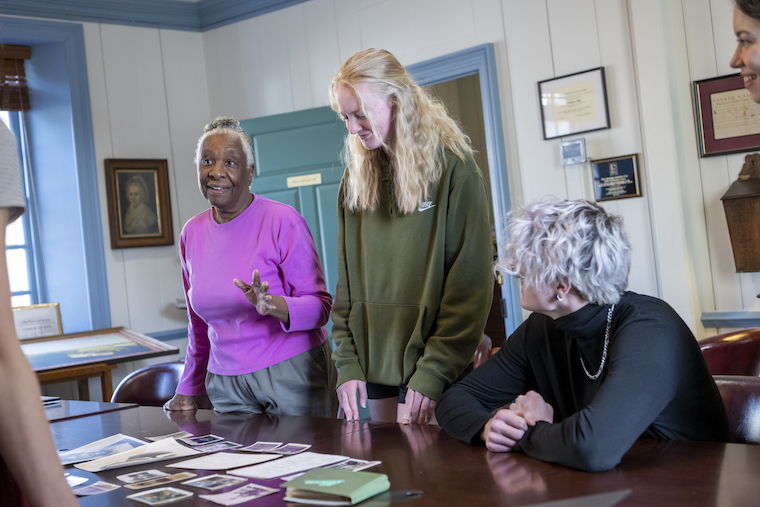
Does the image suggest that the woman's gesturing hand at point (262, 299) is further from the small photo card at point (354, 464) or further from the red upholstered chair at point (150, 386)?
the red upholstered chair at point (150, 386)

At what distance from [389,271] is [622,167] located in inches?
90.7

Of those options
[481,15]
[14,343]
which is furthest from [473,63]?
[14,343]

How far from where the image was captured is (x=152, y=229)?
5.45m

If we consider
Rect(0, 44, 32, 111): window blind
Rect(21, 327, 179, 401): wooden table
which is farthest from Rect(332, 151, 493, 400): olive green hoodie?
Rect(0, 44, 32, 111): window blind

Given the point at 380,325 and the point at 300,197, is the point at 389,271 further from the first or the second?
the point at 300,197

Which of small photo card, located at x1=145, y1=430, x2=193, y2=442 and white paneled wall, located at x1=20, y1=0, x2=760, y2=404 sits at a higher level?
white paneled wall, located at x1=20, y1=0, x2=760, y2=404

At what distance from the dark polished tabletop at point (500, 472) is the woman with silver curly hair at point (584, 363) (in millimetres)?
50

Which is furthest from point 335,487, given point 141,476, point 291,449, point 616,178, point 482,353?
point 616,178

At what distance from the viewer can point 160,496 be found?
1424mm

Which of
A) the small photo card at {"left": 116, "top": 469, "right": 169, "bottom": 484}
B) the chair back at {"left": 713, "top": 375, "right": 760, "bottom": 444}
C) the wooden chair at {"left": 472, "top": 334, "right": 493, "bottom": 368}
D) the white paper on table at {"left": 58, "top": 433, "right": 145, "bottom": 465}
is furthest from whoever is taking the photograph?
the wooden chair at {"left": 472, "top": 334, "right": 493, "bottom": 368}

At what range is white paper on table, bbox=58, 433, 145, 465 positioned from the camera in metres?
1.82

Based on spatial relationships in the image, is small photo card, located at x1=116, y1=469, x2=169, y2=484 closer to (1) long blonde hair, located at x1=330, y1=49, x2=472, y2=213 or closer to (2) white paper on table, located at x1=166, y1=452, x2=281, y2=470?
(2) white paper on table, located at x1=166, y1=452, x2=281, y2=470

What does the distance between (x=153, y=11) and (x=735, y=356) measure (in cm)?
487

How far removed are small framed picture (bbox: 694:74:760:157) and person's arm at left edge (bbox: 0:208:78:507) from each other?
364cm
